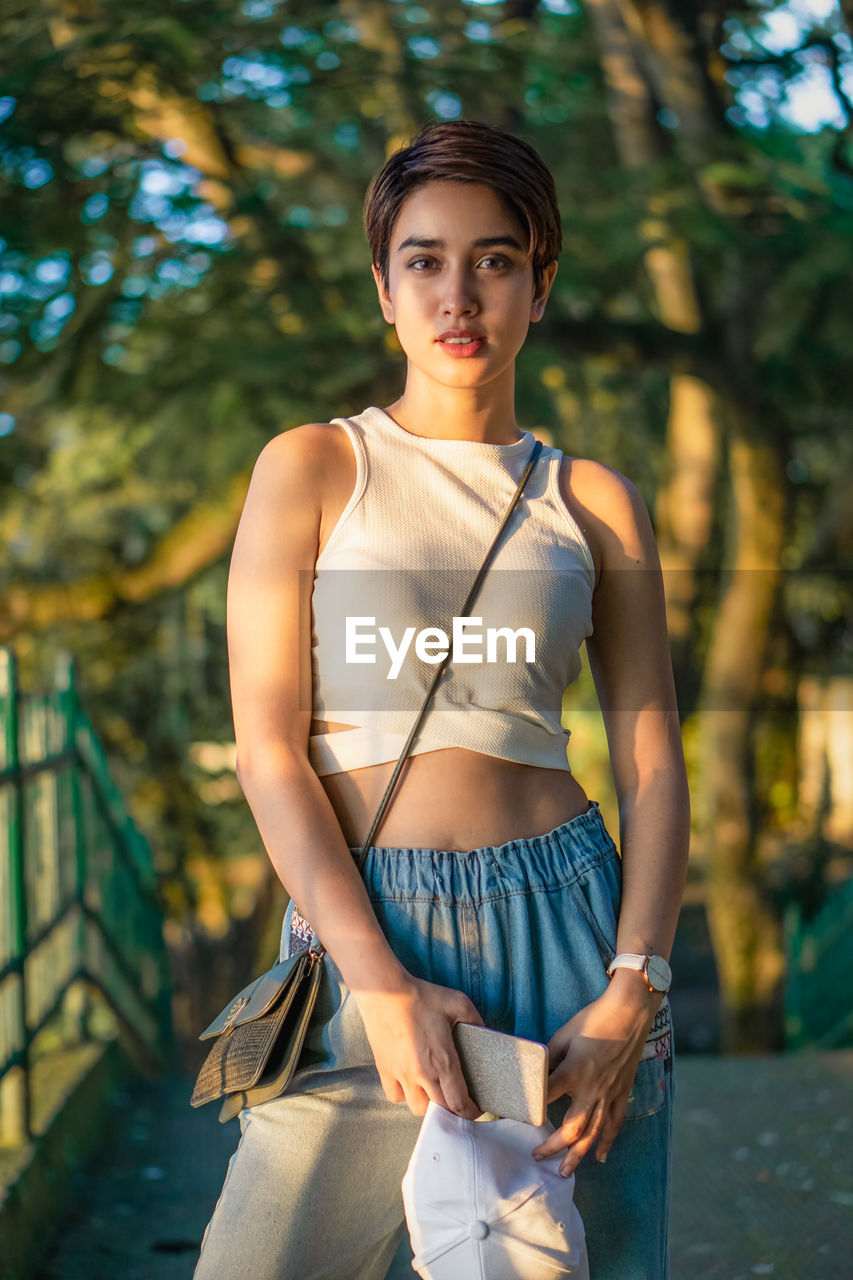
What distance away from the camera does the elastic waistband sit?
1.60 m

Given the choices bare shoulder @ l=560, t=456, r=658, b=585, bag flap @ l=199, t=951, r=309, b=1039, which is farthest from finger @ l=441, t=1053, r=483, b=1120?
bare shoulder @ l=560, t=456, r=658, b=585

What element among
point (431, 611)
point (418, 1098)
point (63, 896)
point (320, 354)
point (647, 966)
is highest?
point (320, 354)

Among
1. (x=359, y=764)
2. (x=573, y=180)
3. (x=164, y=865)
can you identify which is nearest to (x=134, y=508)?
(x=164, y=865)

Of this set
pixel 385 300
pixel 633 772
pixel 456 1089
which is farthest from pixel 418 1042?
pixel 385 300

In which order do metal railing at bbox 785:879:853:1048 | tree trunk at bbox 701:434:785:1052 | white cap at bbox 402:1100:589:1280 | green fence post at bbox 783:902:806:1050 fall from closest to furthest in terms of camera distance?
1. white cap at bbox 402:1100:589:1280
2. metal railing at bbox 785:879:853:1048
3. tree trunk at bbox 701:434:785:1052
4. green fence post at bbox 783:902:806:1050

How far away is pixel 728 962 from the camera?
848 cm

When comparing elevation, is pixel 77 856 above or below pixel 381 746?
below

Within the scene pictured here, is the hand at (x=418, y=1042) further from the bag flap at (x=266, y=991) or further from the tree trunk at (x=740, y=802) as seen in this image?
the tree trunk at (x=740, y=802)

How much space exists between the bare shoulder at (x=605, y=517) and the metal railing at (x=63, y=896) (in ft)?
7.47

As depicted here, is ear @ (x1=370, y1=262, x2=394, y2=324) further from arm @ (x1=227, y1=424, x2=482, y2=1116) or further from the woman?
arm @ (x1=227, y1=424, x2=482, y2=1116)

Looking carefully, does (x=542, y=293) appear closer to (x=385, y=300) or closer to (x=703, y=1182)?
(x=385, y=300)

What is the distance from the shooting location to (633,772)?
179 centimetres

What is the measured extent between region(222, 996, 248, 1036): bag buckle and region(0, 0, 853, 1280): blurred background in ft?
6.06

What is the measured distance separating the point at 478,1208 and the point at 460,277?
104 cm
